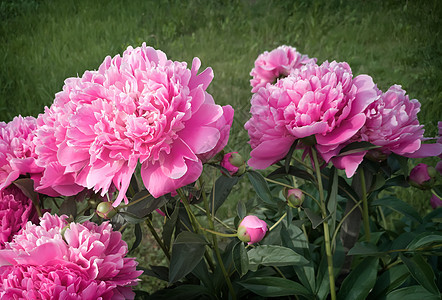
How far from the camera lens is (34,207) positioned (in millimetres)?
780

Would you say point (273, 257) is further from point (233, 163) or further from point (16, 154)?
point (16, 154)

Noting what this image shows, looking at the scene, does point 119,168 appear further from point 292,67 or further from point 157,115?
point 292,67

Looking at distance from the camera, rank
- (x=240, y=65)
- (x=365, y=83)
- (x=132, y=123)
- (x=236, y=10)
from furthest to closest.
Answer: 1. (x=236, y=10)
2. (x=240, y=65)
3. (x=365, y=83)
4. (x=132, y=123)

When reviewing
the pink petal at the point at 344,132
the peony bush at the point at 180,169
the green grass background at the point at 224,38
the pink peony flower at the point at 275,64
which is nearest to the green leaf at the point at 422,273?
the peony bush at the point at 180,169

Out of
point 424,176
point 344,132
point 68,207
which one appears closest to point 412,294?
point 424,176

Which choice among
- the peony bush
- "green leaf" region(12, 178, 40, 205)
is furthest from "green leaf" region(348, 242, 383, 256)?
"green leaf" region(12, 178, 40, 205)

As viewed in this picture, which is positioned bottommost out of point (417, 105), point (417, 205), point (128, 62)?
point (417, 205)

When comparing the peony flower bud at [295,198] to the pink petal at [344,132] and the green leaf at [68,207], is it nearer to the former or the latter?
the pink petal at [344,132]

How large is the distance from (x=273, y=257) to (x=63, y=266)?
0.29 meters

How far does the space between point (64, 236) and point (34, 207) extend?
6.5 inches

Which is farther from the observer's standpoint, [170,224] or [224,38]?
[224,38]

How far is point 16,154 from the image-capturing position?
74 centimetres

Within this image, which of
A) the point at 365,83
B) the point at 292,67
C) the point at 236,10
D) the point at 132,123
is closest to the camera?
the point at 132,123

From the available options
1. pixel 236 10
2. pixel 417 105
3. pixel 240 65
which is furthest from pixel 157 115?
pixel 236 10
